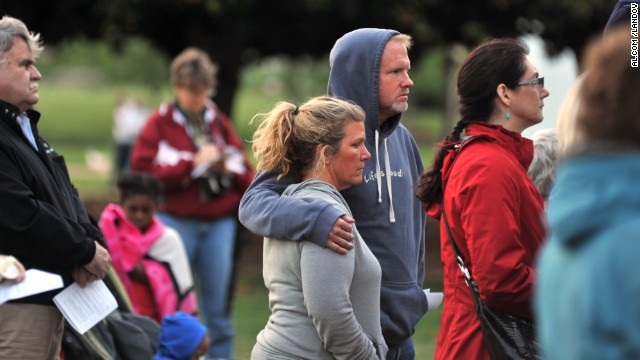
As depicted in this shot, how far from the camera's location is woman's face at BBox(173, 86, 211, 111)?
25.0 feet

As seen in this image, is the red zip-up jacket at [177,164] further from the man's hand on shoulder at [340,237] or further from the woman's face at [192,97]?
the man's hand on shoulder at [340,237]

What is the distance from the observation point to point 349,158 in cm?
387

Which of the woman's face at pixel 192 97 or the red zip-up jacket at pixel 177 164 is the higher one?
the woman's face at pixel 192 97

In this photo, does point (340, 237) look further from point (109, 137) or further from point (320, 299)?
point (109, 137)

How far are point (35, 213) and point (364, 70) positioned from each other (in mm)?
1446

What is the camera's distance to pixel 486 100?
13.4ft

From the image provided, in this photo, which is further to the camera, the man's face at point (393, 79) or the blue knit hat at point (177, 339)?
the blue knit hat at point (177, 339)

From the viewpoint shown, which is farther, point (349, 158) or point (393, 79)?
point (393, 79)

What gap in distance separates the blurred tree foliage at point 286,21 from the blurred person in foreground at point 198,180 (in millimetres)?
3286

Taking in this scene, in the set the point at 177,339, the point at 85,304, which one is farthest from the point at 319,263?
the point at 177,339

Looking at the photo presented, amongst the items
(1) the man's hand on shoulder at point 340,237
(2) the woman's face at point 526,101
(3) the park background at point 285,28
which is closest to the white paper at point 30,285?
(1) the man's hand on shoulder at point 340,237

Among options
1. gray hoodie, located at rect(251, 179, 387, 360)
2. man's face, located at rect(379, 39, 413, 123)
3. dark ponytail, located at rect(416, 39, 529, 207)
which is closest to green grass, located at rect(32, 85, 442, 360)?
man's face, located at rect(379, 39, 413, 123)

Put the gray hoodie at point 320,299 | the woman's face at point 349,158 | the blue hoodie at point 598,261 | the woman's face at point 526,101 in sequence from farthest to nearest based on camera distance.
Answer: the woman's face at point 526,101, the woman's face at point 349,158, the gray hoodie at point 320,299, the blue hoodie at point 598,261

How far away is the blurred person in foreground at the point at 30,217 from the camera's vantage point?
4.41 metres
